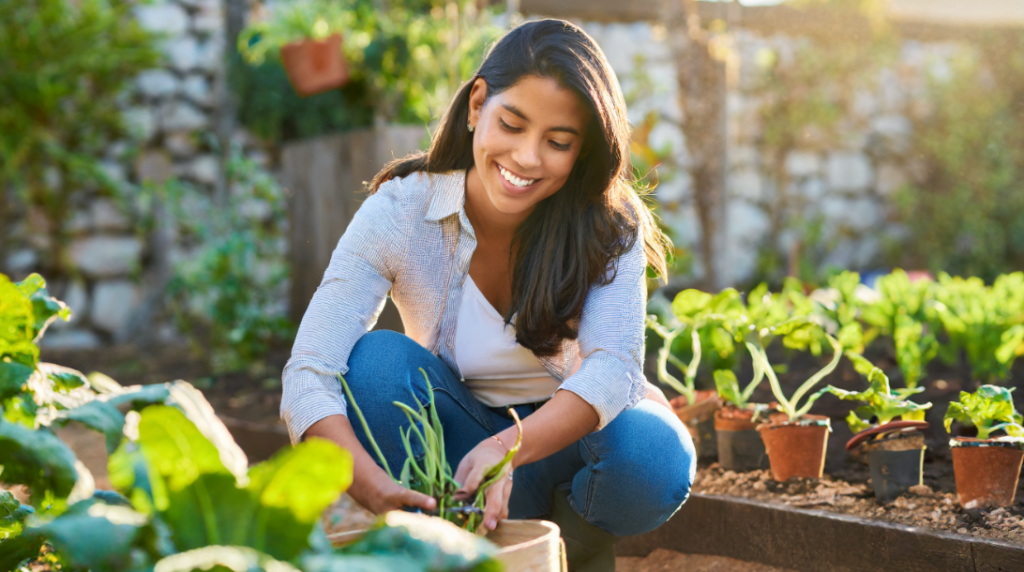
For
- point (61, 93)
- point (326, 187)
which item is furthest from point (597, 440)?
point (61, 93)

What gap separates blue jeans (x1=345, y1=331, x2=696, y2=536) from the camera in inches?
54.3

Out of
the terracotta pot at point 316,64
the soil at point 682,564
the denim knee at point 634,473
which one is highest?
the terracotta pot at point 316,64

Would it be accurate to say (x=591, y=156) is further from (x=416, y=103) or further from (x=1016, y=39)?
(x=1016, y=39)

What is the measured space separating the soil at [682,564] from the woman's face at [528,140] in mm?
825

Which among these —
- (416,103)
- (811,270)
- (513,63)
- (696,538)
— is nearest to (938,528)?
(696,538)

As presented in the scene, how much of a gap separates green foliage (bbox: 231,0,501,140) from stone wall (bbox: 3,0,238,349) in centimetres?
65

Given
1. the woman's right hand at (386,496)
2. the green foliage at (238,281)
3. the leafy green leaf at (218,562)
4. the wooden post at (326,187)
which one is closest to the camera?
the leafy green leaf at (218,562)

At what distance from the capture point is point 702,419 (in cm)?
203

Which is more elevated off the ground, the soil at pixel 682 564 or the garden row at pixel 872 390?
the garden row at pixel 872 390

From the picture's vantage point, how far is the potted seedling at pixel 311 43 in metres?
3.84

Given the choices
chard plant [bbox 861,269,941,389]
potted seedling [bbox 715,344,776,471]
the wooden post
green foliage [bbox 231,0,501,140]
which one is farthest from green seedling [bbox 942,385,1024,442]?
green foliage [bbox 231,0,501,140]

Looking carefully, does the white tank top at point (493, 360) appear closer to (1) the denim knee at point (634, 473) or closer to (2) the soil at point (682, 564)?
(1) the denim knee at point (634, 473)

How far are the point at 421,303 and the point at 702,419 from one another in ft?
2.75

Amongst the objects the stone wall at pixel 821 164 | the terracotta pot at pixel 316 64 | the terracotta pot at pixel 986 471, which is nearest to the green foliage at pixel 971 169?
the stone wall at pixel 821 164
